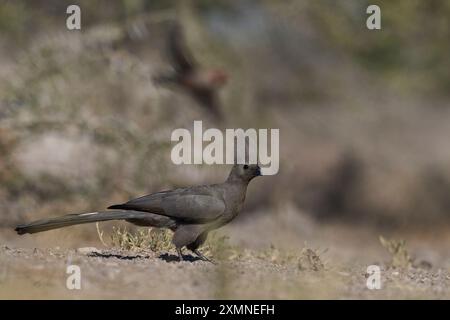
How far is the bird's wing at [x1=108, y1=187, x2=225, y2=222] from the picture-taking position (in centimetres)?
834

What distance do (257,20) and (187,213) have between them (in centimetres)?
1217

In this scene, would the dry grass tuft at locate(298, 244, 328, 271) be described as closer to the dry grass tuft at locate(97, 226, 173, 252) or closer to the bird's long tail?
the dry grass tuft at locate(97, 226, 173, 252)

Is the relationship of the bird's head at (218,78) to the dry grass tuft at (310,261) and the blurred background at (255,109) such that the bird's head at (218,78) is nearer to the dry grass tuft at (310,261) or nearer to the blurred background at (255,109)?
the blurred background at (255,109)

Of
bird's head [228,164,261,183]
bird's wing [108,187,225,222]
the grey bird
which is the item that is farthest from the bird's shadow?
bird's head [228,164,261,183]

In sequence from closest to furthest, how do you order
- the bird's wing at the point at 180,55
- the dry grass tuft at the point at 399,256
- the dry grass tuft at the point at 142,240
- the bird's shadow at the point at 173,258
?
1. the bird's shadow at the point at 173,258
2. the dry grass tuft at the point at 142,240
3. the dry grass tuft at the point at 399,256
4. the bird's wing at the point at 180,55

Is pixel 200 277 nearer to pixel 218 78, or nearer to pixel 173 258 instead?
pixel 173 258

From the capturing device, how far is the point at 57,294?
702 cm

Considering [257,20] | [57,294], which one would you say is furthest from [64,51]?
[57,294]

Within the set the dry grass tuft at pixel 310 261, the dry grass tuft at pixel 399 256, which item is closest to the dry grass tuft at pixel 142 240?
the dry grass tuft at pixel 310 261

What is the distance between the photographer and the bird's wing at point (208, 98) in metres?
17.3

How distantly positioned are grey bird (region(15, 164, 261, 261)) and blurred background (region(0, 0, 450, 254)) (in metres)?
2.30

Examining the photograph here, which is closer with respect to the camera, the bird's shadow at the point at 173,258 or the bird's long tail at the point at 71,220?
the bird's long tail at the point at 71,220

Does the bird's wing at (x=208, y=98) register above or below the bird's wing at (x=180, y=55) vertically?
below

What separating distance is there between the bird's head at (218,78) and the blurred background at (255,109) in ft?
1.16
